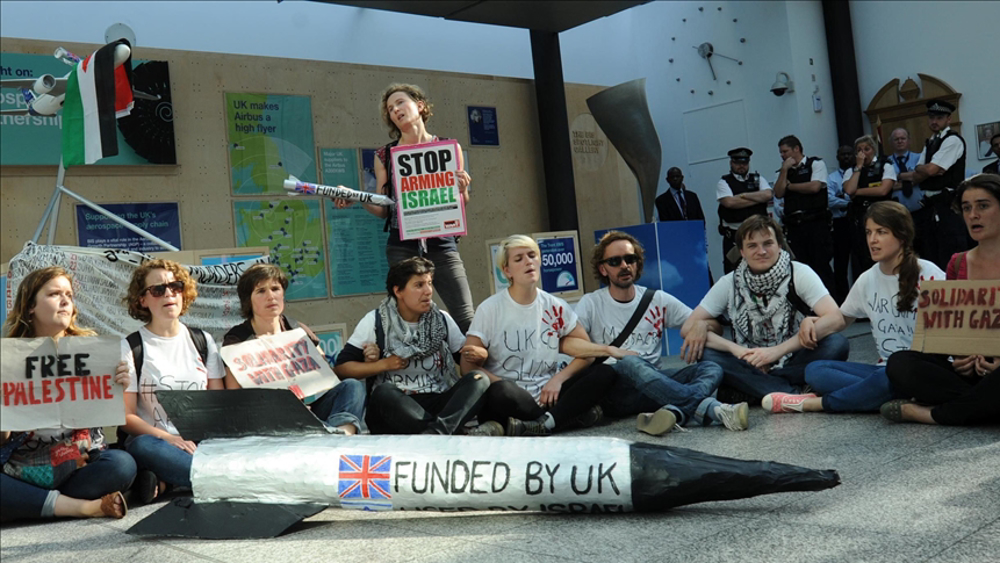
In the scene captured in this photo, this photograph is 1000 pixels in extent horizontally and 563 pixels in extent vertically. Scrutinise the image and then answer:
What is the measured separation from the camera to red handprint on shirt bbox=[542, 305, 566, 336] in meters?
4.12

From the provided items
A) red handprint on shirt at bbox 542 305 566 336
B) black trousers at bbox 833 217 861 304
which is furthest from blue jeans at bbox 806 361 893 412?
black trousers at bbox 833 217 861 304

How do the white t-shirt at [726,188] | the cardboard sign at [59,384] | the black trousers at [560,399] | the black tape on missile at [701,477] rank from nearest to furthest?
the cardboard sign at [59,384] < the black tape on missile at [701,477] < the black trousers at [560,399] < the white t-shirt at [726,188]

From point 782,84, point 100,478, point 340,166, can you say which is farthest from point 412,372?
point 782,84

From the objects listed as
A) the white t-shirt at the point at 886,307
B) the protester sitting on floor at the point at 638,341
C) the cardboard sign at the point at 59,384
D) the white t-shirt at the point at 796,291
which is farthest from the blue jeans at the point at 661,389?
the cardboard sign at the point at 59,384

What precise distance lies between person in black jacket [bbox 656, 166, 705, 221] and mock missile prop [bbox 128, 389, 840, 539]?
7189 mm

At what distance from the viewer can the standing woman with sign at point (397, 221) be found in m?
4.39

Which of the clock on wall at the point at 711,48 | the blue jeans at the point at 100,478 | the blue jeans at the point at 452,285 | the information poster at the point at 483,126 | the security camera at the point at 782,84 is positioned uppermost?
the clock on wall at the point at 711,48

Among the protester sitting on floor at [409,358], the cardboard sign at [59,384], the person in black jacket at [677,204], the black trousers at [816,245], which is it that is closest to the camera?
the cardboard sign at [59,384]

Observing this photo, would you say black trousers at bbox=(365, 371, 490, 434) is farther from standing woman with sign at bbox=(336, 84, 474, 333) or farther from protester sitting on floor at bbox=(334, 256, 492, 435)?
standing woman with sign at bbox=(336, 84, 474, 333)

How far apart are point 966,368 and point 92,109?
3507mm

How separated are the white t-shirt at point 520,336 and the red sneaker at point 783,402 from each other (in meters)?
0.93

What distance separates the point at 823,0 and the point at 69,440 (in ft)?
33.0

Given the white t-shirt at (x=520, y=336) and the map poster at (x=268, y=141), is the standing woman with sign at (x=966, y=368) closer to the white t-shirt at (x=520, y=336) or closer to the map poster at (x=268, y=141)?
the white t-shirt at (x=520, y=336)

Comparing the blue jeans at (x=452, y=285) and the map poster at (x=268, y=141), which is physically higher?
the map poster at (x=268, y=141)
